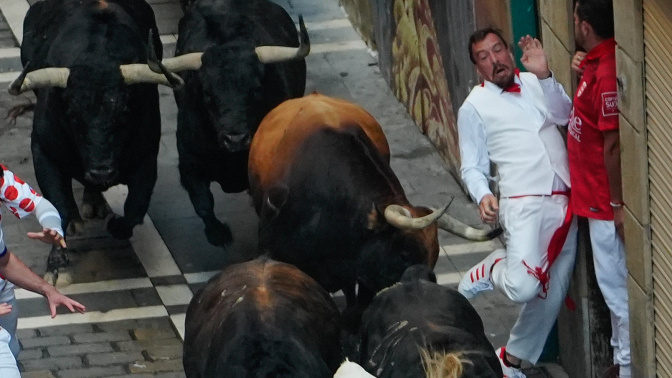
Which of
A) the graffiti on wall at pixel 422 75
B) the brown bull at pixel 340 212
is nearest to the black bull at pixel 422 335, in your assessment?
the brown bull at pixel 340 212

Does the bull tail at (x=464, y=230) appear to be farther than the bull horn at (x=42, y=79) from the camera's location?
No

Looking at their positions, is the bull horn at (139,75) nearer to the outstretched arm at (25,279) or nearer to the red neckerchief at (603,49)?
the outstretched arm at (25,279)

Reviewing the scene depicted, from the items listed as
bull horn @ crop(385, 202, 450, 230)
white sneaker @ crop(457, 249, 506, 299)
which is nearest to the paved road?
white sneaker @ crop(457, 249, 506, 299)

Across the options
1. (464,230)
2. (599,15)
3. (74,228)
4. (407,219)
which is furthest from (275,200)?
(74,228)

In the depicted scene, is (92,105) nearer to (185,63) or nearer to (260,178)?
(185,63)

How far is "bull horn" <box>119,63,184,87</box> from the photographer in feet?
34.3

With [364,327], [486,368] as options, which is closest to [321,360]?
[364,327]

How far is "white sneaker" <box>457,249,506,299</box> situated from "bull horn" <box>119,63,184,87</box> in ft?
9.86

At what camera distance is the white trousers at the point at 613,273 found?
7.77 meters

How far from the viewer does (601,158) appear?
25.3ft

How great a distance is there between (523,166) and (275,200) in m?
1.80

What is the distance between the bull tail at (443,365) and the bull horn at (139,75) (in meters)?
4.62

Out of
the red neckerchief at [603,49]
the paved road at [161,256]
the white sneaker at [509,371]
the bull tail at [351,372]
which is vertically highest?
the red neckerchief at [603,49]

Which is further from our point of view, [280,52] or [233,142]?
[280,52]
